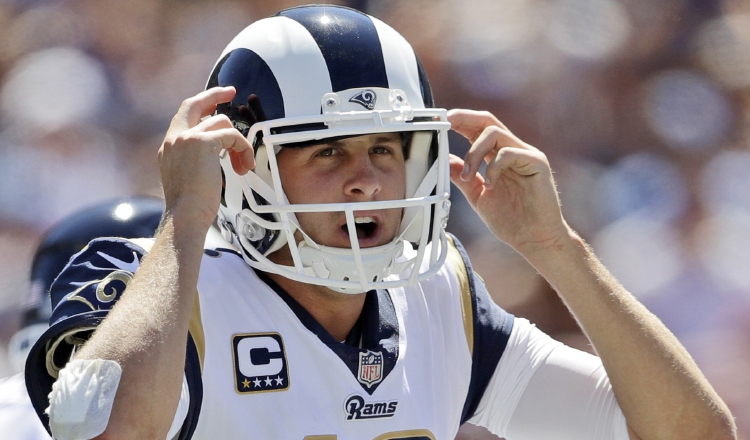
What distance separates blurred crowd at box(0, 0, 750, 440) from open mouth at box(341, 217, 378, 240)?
2041 mm

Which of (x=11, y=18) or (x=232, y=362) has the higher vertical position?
(x=11, y=18)

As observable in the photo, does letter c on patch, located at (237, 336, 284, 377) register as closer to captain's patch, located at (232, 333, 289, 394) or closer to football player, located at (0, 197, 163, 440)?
captain's patch, located at (232, 333, 289, 394)

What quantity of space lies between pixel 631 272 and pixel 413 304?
2.38 meters

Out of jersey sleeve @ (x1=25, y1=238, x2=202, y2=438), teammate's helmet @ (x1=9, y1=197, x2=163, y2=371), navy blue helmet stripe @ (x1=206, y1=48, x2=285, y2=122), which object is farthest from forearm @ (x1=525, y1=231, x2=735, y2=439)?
teammate's helmet @ (x1=9, y1=197, x2=163, y2=371)

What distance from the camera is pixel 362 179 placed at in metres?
1.74

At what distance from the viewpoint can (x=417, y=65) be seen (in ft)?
6.39

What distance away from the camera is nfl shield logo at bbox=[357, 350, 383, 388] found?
1.77m

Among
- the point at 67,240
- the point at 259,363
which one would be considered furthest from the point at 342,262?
the point at 67,240

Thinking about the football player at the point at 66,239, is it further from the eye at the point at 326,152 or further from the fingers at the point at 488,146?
the fingers at the point at 488,146

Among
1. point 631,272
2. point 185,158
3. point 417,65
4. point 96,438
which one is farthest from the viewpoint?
point 631,272

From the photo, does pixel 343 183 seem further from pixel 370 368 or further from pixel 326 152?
pixel 370 368

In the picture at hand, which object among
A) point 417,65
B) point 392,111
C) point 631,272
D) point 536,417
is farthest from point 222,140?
point 631,272

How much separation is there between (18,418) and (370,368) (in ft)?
3.41

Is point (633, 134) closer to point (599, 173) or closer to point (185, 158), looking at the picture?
point (599, 173)
